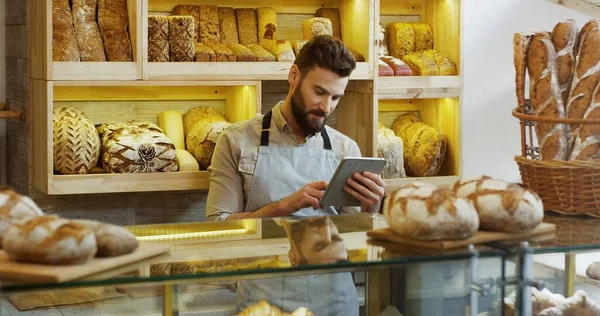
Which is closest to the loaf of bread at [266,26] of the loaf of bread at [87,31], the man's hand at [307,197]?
the loaf of bread at [87,31]

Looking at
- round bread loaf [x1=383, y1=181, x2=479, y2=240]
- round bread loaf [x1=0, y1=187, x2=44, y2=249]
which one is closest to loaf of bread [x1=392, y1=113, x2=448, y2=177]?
round bread loaf [x1=383, y1=181, x2=479, y2=240]

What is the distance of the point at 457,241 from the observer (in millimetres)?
1453

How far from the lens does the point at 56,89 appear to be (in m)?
3.58

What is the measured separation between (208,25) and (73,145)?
0.80 meters

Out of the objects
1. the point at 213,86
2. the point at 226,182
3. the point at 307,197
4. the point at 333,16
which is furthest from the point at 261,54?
the point at 307,197

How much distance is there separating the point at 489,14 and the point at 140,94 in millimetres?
1923

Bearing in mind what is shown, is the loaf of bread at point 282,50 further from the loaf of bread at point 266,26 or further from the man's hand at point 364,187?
the man's hand at point 364,187

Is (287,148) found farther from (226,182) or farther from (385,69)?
(385,69)

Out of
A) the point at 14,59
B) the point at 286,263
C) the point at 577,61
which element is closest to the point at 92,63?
the point at 14,59

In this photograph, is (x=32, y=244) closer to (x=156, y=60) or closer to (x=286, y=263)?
(x=286, y=263)

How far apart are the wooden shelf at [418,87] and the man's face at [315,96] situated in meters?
1.00

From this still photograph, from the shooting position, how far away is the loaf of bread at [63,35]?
332 centimetres

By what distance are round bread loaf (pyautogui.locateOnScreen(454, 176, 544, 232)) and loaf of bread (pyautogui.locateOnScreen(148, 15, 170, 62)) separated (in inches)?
86.2

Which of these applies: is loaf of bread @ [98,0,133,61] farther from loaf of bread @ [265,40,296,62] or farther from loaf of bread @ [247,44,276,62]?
loaf of bread @ [265,40,296,62]
